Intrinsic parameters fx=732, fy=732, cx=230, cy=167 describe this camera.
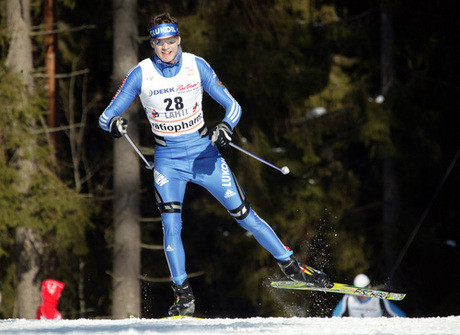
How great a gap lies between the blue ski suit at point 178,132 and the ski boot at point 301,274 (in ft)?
1.48

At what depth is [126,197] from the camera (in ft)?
39.5

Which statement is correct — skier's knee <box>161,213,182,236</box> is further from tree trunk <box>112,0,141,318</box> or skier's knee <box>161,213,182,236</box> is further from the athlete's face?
tree trunk <box>112,0,141,318</box>

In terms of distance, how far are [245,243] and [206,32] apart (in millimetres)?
4736

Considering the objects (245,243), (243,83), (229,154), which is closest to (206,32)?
(243,83)

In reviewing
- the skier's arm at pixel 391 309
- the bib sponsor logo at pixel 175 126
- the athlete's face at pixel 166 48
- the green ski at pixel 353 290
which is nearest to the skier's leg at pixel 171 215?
the bib sponsor logo at pixel 175 126

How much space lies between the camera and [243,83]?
12.9m

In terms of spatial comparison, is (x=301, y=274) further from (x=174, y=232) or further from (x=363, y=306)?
(x=363, y=306)

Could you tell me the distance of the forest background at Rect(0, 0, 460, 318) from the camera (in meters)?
12.6

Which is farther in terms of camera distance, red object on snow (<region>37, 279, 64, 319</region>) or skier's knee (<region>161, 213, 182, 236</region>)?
red object on snow (<region>37, 279, 64, 319</region>)

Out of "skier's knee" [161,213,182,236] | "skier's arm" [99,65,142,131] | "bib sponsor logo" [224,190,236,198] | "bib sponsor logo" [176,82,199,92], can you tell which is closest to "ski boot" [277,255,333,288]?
"bib sponsor logo" [224,190,236,198]

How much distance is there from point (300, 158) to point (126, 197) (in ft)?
12.9

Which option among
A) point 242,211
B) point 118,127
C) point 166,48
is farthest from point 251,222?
point 166,48

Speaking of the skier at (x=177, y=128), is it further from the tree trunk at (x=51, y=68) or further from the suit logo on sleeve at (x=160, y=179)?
the tree trunk at (x=51, y=68)

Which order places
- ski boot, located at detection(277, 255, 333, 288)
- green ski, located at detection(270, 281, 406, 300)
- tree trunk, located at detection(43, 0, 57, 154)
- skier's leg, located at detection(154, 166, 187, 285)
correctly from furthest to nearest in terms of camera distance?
tree trunk, located at detection(43, 0, 57, 154), green ski, located at detection(270, 281, 406, 300), ski boot, located at detection(277, 255, 333, 288), skier's leg, located at detection(154, 166, 187, 285)
